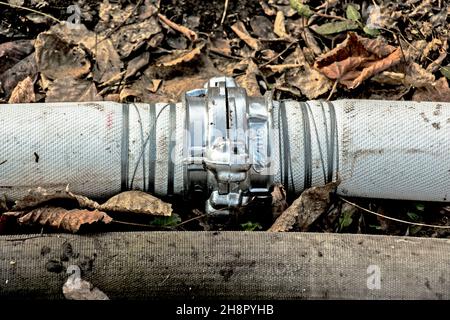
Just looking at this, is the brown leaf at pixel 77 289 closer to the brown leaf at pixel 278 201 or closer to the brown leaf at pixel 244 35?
the brown leaf at pixel 278 201

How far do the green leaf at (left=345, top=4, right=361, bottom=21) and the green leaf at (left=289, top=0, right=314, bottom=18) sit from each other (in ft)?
0.43

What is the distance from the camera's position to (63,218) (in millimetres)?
1789

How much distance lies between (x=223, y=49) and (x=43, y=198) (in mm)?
921

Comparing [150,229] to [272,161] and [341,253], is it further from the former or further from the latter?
[341,253]

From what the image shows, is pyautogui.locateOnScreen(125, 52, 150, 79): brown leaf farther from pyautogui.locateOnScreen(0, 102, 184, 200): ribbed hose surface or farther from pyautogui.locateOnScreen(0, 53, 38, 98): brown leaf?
pyautogui.locateOnScreen(0, 102, 184, 200): ribbed hose surface

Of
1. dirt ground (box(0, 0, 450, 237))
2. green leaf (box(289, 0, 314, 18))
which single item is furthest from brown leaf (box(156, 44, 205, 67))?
green leaf (box(289, 0, 314, 18))

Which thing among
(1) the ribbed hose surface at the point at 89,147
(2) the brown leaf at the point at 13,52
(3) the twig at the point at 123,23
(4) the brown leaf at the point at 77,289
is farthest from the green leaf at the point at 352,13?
(4) the brown leaf at the point at 77,289

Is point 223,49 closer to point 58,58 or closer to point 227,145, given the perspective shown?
point 58,58

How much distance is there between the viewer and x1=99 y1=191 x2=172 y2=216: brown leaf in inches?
72.9

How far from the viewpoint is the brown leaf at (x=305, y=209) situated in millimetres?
1937
